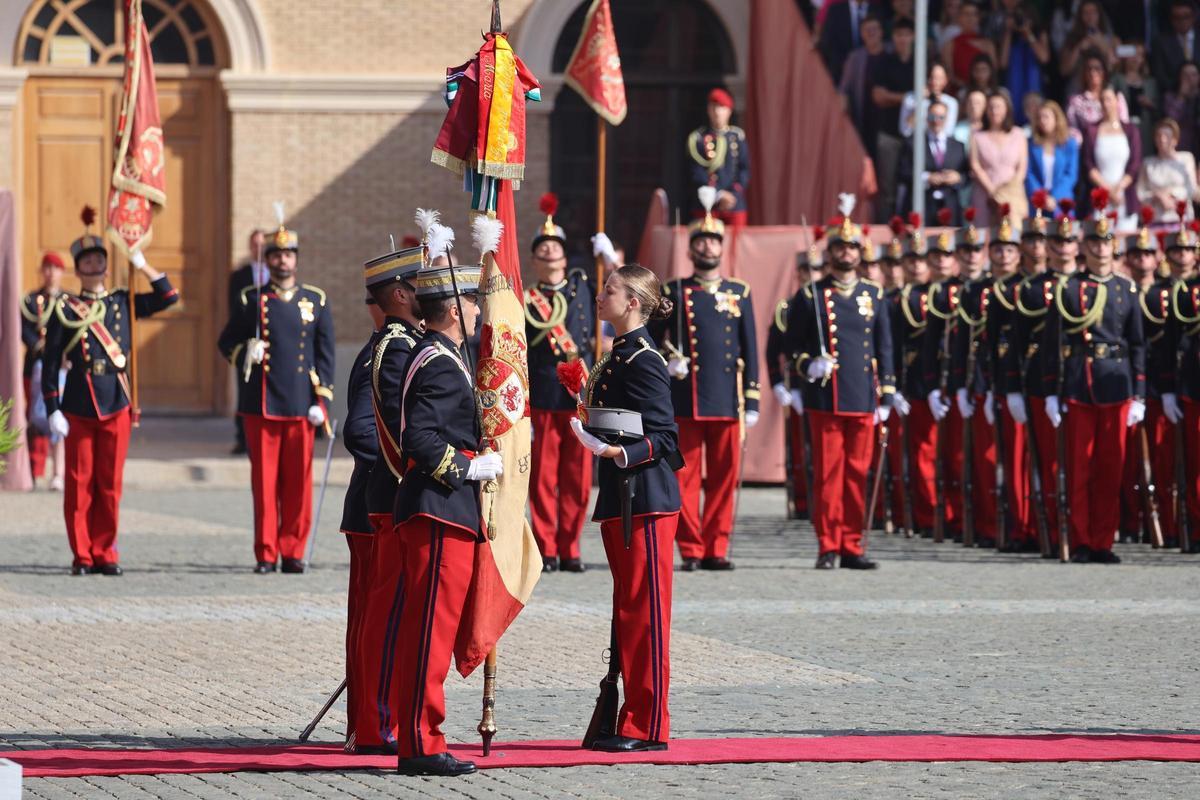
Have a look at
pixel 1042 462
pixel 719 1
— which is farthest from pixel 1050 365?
pixel 719 1

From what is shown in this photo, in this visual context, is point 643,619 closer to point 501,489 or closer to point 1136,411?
point 501,489

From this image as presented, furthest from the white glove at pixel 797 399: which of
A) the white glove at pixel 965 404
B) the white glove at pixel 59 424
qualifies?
the white glove at pixel 59 424

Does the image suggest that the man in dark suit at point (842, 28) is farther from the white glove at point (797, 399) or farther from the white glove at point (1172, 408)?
the white glove at point (1172, 408)

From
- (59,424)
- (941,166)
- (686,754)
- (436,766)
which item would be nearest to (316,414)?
(59,424)

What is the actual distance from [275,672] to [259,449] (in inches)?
144

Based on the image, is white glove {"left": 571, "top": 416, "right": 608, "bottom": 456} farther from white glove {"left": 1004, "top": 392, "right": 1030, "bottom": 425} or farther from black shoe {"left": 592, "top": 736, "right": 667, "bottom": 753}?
white glove {"left": 1004, "top": 392, "right": 1030, "bottom": 425}

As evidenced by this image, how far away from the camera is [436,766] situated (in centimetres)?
674

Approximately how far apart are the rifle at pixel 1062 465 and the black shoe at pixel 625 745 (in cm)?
629

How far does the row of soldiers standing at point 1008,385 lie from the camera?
42.1 feet

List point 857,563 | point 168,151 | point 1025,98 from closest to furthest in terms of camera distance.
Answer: point 857,563
point 1025,98
point 168,151

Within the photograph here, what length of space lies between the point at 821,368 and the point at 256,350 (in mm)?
3151

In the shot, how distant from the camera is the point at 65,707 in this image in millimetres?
8023

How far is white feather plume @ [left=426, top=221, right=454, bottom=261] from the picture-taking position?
270 inches

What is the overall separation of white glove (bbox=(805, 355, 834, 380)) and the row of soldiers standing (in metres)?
0.01
